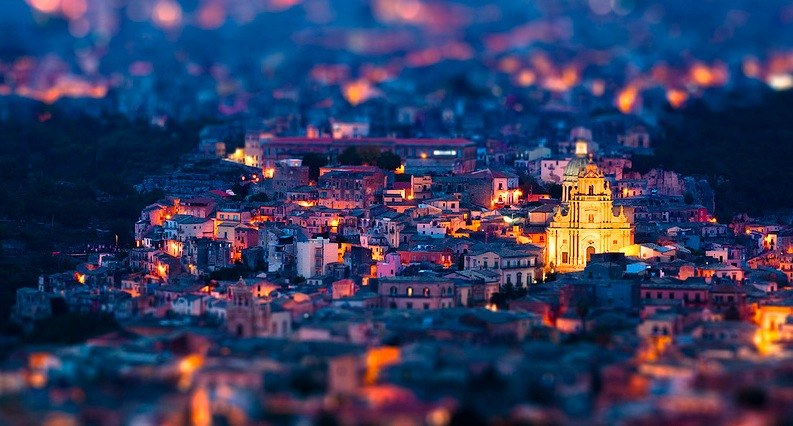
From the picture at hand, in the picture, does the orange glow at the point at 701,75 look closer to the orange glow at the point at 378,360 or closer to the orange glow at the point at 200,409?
the orange glow at the point at 378,360

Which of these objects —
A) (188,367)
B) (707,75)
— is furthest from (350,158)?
(707,75)

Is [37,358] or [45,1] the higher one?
[45,1]

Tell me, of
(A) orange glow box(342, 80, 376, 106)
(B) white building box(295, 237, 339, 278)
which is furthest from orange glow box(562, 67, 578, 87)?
(B) white building box(295, 237, 339, 278)

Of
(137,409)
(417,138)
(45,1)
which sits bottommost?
(137,409)

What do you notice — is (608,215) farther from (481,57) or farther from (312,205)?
(481,57)

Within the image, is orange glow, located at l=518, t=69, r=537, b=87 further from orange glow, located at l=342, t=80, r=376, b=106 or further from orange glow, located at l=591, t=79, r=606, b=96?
orange glow, located at l=342, t=80, r=376, b=106

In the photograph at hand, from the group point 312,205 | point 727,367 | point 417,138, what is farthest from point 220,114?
point 727,367
